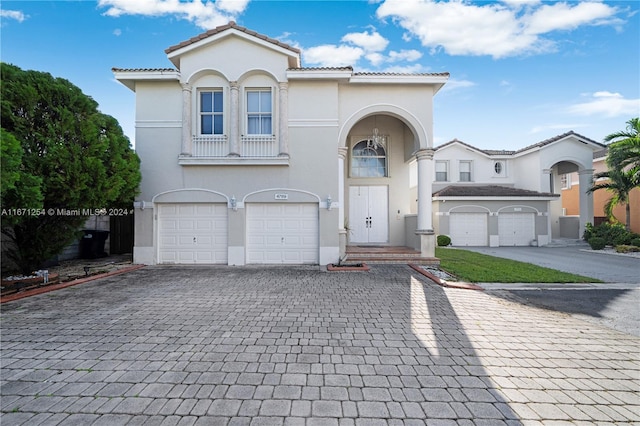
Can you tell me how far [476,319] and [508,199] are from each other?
51.0 ft

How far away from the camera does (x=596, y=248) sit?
15141mm

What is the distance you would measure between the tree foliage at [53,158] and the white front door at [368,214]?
8.55 meters

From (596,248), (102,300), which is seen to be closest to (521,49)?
(596,248)

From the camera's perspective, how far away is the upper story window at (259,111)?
1051cm

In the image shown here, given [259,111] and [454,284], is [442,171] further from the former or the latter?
[454,284]

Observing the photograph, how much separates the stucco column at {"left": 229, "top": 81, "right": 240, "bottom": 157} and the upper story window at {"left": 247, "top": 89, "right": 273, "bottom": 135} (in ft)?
1.56

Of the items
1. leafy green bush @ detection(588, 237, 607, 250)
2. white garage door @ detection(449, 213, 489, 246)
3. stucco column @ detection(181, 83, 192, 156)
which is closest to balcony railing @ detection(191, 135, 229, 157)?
stucco column @ detection(181, 83, 192, 156)

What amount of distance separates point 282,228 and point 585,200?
64.0 ft

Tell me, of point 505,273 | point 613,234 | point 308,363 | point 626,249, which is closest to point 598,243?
point 613,234

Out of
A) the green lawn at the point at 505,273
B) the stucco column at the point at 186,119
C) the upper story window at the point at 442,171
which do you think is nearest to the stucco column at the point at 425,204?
the green lawn at the point at 505,273

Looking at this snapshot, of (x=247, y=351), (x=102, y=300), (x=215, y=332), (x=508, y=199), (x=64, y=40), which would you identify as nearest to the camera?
(x=247, y=351)

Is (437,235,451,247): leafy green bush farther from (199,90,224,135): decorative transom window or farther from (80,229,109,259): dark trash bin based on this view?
(80,229,109,259): dark trash bin

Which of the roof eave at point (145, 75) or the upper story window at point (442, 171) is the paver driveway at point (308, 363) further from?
the upper story window at point (442, 171)

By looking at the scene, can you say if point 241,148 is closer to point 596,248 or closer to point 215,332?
point 215,332
